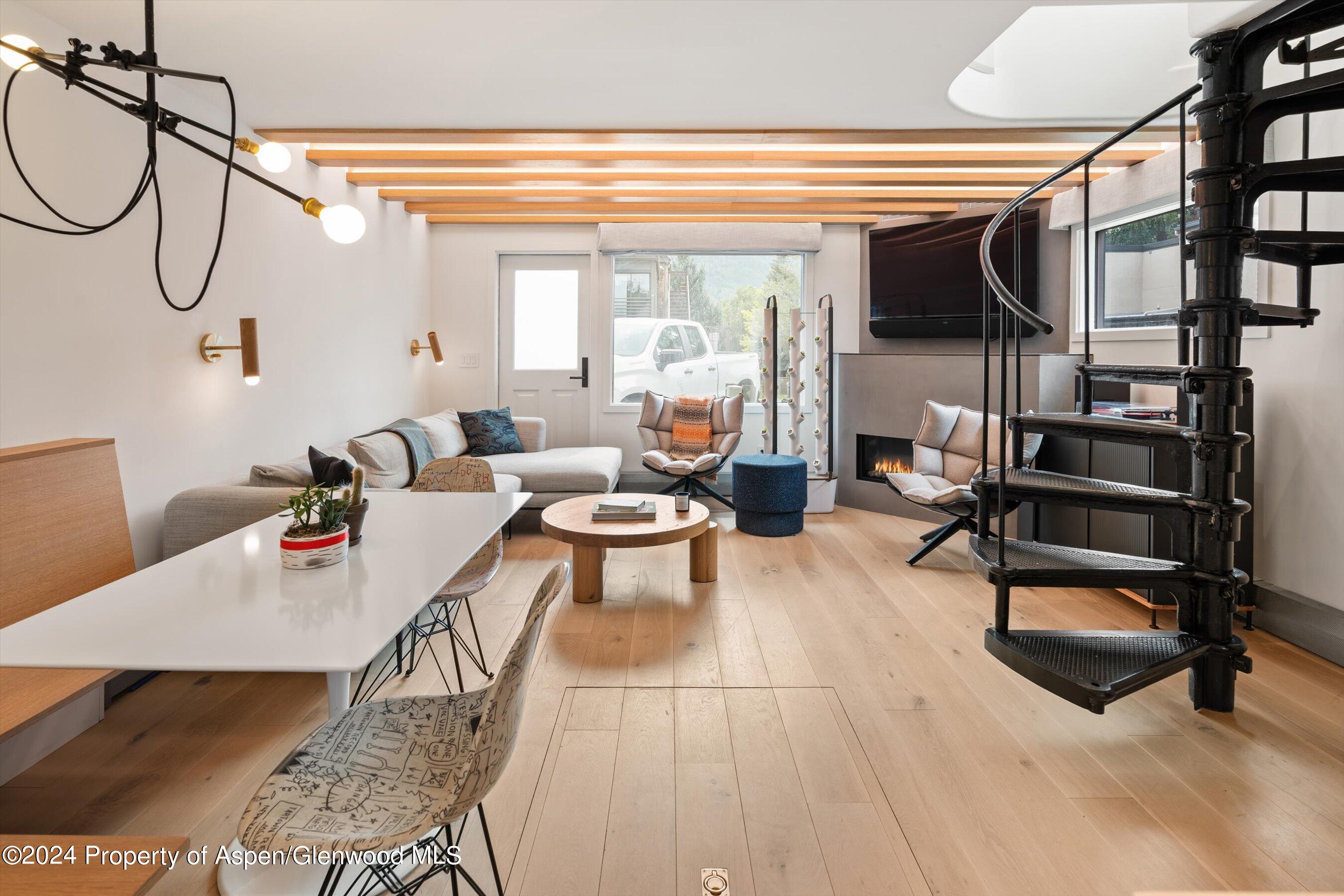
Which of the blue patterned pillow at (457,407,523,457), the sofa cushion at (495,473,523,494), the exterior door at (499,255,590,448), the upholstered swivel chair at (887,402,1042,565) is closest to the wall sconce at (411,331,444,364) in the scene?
the blue patterned pillow at (457,407,523,457)

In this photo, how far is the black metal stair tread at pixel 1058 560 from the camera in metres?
2.41

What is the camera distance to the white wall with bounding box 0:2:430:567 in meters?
2.59

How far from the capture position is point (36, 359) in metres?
2.61

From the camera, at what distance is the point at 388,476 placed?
4348 mm

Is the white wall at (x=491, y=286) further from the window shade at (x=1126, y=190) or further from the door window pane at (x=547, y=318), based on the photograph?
the window shade at (x=1126, y=190)

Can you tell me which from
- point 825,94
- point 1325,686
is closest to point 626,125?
point 825,94

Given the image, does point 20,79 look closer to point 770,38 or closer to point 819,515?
point 770,38

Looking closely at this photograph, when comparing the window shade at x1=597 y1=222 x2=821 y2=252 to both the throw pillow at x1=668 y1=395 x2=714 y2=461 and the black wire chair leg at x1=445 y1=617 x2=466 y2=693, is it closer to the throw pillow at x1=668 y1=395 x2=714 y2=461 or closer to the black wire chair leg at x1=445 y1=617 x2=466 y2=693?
the throw pillow at x1=668 y1=395 x2=714 y2=461

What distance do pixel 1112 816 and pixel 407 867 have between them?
1813 millimetres

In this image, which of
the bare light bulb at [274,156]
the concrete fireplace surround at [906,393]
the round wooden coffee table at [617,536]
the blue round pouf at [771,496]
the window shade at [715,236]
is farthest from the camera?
the window shade at [715,236]

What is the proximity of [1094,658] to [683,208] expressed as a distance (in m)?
4.63

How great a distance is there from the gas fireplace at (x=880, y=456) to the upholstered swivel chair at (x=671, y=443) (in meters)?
1.00

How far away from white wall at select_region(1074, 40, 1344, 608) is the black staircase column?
1008 mm

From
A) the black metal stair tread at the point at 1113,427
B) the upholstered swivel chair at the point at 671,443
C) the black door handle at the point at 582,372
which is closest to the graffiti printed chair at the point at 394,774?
the black metal stair tread at the point at 1113,427
